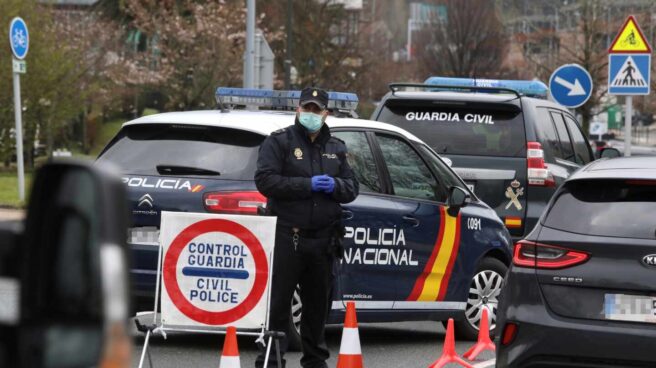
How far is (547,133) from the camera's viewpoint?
44.0ft

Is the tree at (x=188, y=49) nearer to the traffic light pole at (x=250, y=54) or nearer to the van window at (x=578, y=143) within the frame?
the traffic light pole at (x=250, y=54)

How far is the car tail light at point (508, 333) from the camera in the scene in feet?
22.6

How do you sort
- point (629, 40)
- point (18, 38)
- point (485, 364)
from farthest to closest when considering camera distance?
point (18, 38), point (629, 40), point (485, 364)

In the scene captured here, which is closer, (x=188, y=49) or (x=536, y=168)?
(x=536, y=168)

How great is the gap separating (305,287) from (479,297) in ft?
8.74

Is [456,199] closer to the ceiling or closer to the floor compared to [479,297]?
closer to the ceiling

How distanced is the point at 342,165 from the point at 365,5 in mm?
76997

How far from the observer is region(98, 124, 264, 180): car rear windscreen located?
8945 millimetres

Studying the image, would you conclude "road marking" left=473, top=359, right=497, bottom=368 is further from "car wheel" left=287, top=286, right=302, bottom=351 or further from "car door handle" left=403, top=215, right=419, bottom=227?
"car wheel" left=287, top=286, right=302, bottom=351

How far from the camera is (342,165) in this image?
25.8 ft

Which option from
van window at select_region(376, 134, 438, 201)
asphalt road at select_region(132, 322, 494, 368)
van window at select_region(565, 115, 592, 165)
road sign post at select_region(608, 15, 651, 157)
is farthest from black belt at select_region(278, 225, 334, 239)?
road sign post at select_region(608, 15, 651, 157)

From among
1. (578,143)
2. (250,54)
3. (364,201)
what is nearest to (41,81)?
(250,54)

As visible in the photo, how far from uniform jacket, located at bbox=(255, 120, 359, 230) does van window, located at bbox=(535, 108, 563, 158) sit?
5476 millimetres

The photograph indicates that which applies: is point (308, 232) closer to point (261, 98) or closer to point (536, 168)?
point (261, 98)
